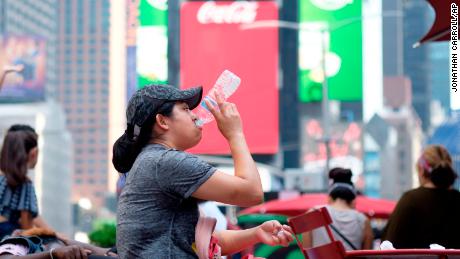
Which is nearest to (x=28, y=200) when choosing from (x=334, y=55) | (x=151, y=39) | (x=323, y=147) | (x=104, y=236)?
(x=104, y=236)

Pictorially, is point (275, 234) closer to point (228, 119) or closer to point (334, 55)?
point (228, 119)

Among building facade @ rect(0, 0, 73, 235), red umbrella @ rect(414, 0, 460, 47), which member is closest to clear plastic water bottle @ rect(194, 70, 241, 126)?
red umbrella @ rect(414, 0, 460, 47)

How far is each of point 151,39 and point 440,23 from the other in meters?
66.8

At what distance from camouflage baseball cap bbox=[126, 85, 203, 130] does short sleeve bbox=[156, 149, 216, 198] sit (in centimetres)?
21

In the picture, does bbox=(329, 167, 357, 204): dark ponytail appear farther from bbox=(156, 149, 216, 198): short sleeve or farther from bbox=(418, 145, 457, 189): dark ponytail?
bbox=(156, 149, 216, 198): short sleeve

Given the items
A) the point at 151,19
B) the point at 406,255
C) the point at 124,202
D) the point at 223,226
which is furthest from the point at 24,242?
the point at 151,19

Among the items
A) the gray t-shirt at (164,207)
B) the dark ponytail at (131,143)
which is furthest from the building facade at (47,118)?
the gray t-shirt at (164,207)

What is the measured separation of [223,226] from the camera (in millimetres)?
7047

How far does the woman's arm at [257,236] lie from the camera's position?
3748 millimetres

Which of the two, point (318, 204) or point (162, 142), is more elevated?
point (162, 142)

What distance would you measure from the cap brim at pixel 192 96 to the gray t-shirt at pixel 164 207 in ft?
0.64

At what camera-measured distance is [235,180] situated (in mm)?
3725

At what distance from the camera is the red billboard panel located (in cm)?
7081

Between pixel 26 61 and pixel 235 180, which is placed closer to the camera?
pixel 235 180
